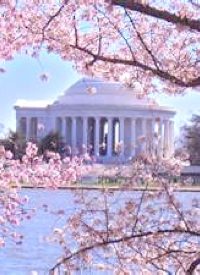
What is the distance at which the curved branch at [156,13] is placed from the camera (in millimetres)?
5394

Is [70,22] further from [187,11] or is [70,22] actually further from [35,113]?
[35,113]

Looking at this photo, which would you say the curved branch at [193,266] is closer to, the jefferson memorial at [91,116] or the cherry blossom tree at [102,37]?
the cherry blossom tree at [102,37]

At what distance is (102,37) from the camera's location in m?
6.80

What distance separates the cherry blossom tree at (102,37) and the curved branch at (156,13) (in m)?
0.63

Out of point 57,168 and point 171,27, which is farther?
point 57,168

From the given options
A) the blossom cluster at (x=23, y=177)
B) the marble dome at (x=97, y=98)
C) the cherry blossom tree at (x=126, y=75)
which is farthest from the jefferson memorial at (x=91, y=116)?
the cherry blossom tree at (x=126, y=75)

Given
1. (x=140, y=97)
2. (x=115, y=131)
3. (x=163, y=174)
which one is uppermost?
(x=140, y=97)

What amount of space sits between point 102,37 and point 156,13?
4.55 ft

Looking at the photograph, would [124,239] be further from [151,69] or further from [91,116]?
[91,116]

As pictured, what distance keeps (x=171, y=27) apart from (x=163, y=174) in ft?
4.03

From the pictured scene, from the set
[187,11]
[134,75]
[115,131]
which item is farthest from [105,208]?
[115,131]

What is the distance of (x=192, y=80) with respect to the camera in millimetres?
6121

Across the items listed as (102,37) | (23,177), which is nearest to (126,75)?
(102,37)

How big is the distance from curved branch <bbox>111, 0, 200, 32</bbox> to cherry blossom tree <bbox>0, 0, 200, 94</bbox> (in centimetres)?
63
